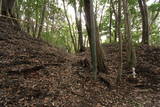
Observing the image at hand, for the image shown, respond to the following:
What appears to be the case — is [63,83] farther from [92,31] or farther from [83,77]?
[92,31]

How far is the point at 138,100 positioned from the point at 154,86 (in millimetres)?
1324

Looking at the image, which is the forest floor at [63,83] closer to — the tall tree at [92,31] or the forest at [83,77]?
the forest at [83,77]

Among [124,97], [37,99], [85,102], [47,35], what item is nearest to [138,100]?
[124,97]

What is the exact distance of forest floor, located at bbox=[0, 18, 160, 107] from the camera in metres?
4.40

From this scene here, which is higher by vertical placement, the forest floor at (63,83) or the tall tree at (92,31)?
the tall tree at (92,31)

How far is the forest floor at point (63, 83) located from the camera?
4.40 metres

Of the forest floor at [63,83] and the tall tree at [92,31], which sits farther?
the tall tree at [92,31]

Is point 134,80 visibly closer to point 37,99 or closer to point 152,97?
point 152,97

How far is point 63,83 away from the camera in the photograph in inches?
210

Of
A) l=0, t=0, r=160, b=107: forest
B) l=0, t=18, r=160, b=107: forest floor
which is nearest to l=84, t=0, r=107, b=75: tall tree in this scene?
l=0, t=0, r=160, b=107: forest

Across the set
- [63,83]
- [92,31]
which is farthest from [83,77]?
[92,31]

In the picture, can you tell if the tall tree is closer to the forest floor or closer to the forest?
the forest

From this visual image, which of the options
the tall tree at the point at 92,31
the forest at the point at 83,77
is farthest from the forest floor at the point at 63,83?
the tall tree at the point at 92,31

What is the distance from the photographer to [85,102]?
4.59m
